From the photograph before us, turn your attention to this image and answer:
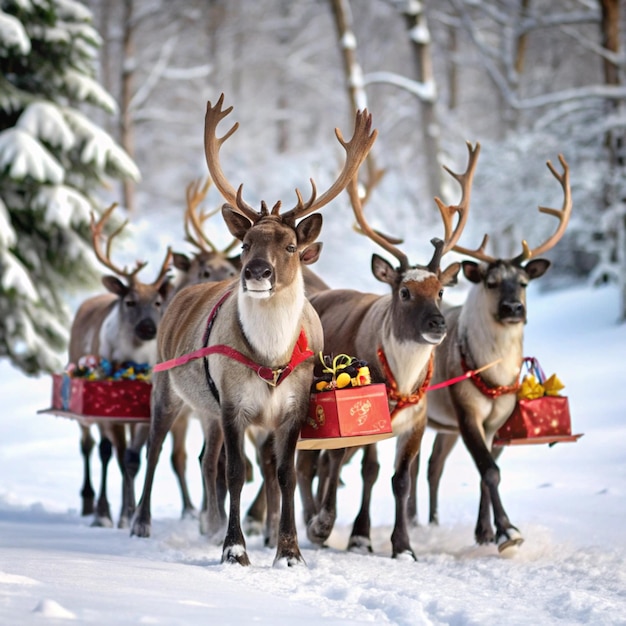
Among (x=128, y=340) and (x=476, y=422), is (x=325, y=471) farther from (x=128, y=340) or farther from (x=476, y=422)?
(x=128, y=340)

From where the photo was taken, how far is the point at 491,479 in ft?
22.3

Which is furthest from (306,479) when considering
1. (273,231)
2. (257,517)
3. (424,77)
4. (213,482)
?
(424,77)

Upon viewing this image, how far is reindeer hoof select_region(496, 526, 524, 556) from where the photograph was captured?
251 inches

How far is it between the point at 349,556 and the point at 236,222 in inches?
84.5

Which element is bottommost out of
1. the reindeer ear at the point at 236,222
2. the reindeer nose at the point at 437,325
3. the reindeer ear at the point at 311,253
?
the reindeer nose at the point at 437,325

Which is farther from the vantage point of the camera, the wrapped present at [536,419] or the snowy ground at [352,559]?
the wrapped present at [536,419]

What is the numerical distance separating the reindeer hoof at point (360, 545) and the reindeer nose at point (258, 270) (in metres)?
2.21

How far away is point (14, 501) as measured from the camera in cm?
875

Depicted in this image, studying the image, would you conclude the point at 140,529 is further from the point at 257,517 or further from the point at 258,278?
the point at 258,278

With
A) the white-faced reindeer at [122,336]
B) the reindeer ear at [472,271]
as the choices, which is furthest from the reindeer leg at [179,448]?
the reindeer ear at [472,271]

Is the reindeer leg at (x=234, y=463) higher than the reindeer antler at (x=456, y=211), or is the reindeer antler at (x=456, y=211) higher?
the reindeer antler at (x=456, y=211)

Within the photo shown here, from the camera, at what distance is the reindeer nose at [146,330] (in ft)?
26.5

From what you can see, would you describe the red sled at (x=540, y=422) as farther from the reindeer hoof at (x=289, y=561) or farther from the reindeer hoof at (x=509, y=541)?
the reindeer hoof at (x=289, y=561)

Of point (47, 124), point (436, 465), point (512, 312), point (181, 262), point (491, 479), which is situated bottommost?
point (491, 479)
